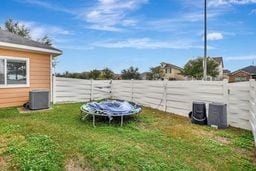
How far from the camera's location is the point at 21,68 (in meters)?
11.9

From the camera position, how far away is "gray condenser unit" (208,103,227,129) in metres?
9.07

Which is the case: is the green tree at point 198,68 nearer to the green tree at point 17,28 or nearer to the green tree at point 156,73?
the green tree at point 156,73

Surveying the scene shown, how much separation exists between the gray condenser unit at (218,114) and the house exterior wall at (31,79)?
7.76 m

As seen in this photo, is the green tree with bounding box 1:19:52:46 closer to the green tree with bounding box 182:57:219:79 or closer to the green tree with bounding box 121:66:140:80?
the green tree with bounding box 121:66:140:80

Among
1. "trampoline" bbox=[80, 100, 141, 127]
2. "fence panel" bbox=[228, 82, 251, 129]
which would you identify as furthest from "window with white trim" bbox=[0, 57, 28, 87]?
"fence panel" bbox=[228, 82, 251, 129]

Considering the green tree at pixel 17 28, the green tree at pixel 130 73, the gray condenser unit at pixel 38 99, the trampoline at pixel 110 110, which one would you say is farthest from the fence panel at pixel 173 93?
the green tree at pixel 130 73

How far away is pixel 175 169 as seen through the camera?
17.7 ft

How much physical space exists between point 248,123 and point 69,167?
19.8 ft

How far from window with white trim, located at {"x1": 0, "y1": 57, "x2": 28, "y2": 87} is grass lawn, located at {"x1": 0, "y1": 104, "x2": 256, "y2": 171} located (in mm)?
3389

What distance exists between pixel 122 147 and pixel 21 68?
294 inches

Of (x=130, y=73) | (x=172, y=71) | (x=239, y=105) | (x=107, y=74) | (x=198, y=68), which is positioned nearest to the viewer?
(x=239, y=105)

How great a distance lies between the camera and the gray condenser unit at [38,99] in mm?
11375

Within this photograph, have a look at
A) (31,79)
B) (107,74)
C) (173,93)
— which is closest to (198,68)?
(107,74)

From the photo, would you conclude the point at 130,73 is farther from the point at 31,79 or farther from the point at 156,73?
the point at 31,79
